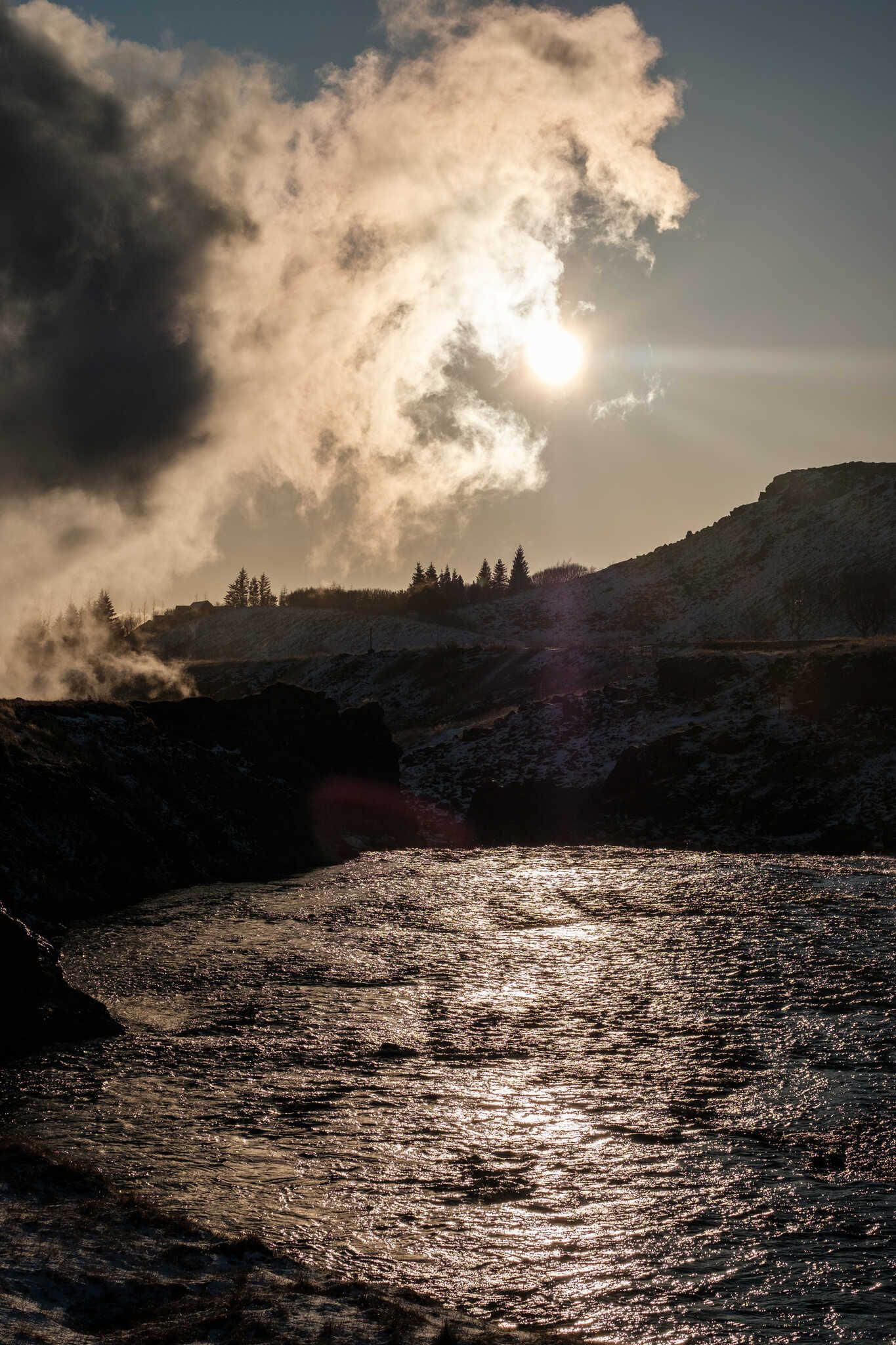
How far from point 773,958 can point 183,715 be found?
33145 mm

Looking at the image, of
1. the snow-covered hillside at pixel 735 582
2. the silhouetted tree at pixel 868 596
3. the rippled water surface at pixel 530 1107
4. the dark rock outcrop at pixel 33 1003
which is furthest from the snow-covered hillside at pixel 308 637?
the dark rock outcrop at pixel 33 1003

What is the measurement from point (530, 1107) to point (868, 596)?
137999 mm

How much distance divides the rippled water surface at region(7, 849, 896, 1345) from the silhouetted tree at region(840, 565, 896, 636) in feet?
373

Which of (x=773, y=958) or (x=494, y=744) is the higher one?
(x=494, y=744)

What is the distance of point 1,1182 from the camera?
12.0 meters

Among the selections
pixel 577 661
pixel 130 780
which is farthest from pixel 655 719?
pixel 130 780

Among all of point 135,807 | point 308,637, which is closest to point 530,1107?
point 135,807

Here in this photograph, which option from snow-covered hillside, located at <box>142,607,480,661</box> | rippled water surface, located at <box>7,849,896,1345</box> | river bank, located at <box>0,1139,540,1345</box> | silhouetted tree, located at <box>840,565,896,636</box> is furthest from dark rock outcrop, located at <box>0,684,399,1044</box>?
silhouetted tree, located at <box>840,565,896,636</box>

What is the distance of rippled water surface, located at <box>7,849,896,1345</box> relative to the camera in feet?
34.8

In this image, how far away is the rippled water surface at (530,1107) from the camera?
10594 millimetres

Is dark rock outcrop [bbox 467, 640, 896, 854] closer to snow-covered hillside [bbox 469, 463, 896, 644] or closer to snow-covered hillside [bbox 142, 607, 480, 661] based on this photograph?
snow-covered hillside [bbox 142, 607, 480, 661]

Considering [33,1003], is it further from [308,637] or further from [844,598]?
[308,637]

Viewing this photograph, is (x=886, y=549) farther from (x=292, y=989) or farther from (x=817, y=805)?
(x=292, y=989)

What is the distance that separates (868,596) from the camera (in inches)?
5522
